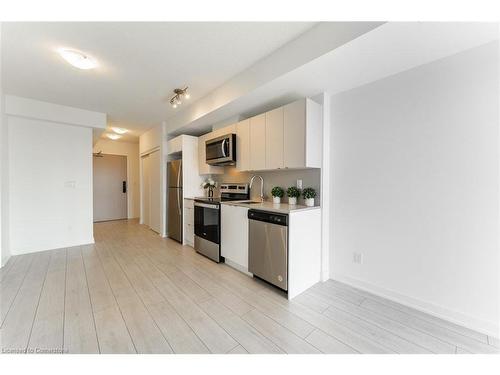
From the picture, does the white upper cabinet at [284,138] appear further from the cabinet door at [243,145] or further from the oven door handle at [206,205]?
the oven door handle at [206,205]

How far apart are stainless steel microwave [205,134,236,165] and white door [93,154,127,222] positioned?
457 cm

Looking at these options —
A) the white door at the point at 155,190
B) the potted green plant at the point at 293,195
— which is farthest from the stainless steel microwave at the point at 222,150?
the white door at the point at 155,190

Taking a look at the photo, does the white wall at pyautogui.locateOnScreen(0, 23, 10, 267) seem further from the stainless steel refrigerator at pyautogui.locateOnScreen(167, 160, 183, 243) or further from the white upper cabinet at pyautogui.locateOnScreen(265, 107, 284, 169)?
the white upper cabinet at pyautogui.locateOnScreen(265, 107, 284, 169)

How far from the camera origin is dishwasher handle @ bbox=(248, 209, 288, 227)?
2080 mm

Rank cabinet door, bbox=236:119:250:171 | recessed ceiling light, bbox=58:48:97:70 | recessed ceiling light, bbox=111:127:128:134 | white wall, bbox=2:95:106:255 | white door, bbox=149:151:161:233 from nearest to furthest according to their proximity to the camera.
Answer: recessed ceiling light, bbox=58:48:97:70 → cabinet door, bbox=236:119:250:171 → white wall, bbox=2:95:106:255 → white door, bbox=149:151:161:233 → recessed ceiling light, bbox=111:127:128:134

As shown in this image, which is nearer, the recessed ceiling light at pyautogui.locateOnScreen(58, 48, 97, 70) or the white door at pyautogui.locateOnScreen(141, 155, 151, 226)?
the recessed ceiling light at pyautogui.locateOnScreen(58, 48, 97, 70)

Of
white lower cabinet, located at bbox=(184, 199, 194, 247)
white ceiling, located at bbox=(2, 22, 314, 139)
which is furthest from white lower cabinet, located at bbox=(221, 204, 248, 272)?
white ceiling, located at bbox=(2, 22, 314, 139)

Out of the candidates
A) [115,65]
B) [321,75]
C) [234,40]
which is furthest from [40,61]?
[321,75]

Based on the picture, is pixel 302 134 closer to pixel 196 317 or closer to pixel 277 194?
pixel 277 194

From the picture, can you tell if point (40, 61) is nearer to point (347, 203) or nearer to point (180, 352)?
point (180, 352)

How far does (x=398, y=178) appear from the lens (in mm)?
1994

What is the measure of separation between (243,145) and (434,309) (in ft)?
8.72

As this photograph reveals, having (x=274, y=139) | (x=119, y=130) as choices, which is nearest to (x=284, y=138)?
(x=274, y=139)

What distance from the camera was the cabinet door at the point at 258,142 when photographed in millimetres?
2664
